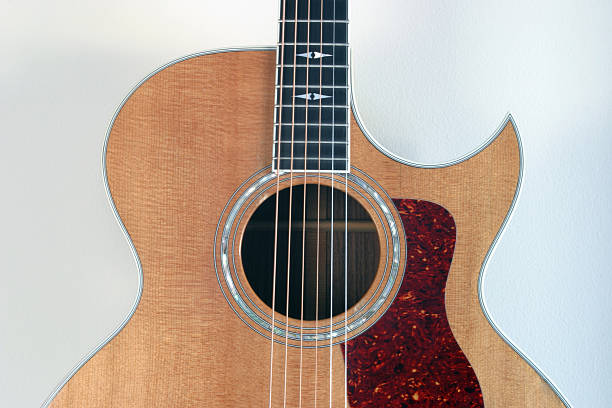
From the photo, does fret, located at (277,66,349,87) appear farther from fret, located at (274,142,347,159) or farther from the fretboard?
fret, located at (274,142,347,159)

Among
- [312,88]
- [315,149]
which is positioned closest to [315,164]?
[315,149]

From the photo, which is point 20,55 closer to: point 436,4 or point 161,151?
point 161,151

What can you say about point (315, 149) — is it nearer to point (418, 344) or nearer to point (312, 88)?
point (312, 88)

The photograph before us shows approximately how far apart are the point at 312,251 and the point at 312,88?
0.91 feet

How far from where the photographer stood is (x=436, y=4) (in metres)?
1.01

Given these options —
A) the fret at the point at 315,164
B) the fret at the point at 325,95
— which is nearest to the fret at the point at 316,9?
the fret at the point at 325,95

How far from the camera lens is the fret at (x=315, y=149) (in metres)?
0.73

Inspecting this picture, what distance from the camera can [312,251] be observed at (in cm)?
80

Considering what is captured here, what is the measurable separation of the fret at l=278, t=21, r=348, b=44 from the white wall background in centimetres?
26

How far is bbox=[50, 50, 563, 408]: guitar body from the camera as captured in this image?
683 mm

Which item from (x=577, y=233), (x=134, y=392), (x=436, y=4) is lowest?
(x=134, y=392)

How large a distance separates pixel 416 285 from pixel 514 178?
0.23m

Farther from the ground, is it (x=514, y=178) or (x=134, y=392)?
(x=514, y=178)

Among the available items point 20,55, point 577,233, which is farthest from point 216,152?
point 577,233
